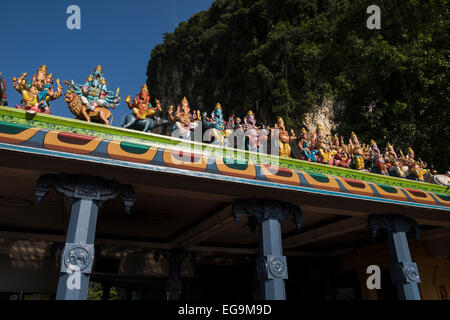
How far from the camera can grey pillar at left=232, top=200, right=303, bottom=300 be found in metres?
6.48

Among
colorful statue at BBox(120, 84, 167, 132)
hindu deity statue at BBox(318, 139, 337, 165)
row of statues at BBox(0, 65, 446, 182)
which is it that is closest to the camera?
row of statues at BBox(0, 65, 446, 182)

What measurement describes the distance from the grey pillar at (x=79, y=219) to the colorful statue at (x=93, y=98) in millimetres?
1350

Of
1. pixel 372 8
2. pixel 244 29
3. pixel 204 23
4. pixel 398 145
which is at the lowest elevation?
pixel 398 145

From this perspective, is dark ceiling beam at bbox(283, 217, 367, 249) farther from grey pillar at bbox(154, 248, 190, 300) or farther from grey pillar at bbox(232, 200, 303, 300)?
grey pillar at bbox(154, 248, 190, 300)

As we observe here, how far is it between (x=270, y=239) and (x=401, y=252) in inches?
149

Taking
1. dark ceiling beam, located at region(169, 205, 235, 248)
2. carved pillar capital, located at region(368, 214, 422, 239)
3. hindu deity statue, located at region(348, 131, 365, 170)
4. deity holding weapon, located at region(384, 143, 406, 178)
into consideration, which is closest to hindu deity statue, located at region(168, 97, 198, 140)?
dark ceiling beam, located at region(169, 205, 235, 248)

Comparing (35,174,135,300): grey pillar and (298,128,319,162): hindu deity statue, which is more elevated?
(298,128,319,162): hindu deity statue

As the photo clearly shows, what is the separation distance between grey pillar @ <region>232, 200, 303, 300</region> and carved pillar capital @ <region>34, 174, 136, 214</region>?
8.53 ft

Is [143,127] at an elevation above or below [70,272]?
above

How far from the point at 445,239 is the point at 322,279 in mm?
5289

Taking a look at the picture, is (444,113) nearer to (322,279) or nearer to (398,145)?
(398,145)

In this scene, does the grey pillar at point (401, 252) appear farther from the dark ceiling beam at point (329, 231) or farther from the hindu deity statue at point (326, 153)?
the hindu deity statue at point (326, 153)

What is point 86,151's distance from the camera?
5523 mm

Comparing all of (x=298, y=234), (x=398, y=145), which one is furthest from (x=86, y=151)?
(x=398, y=145)
